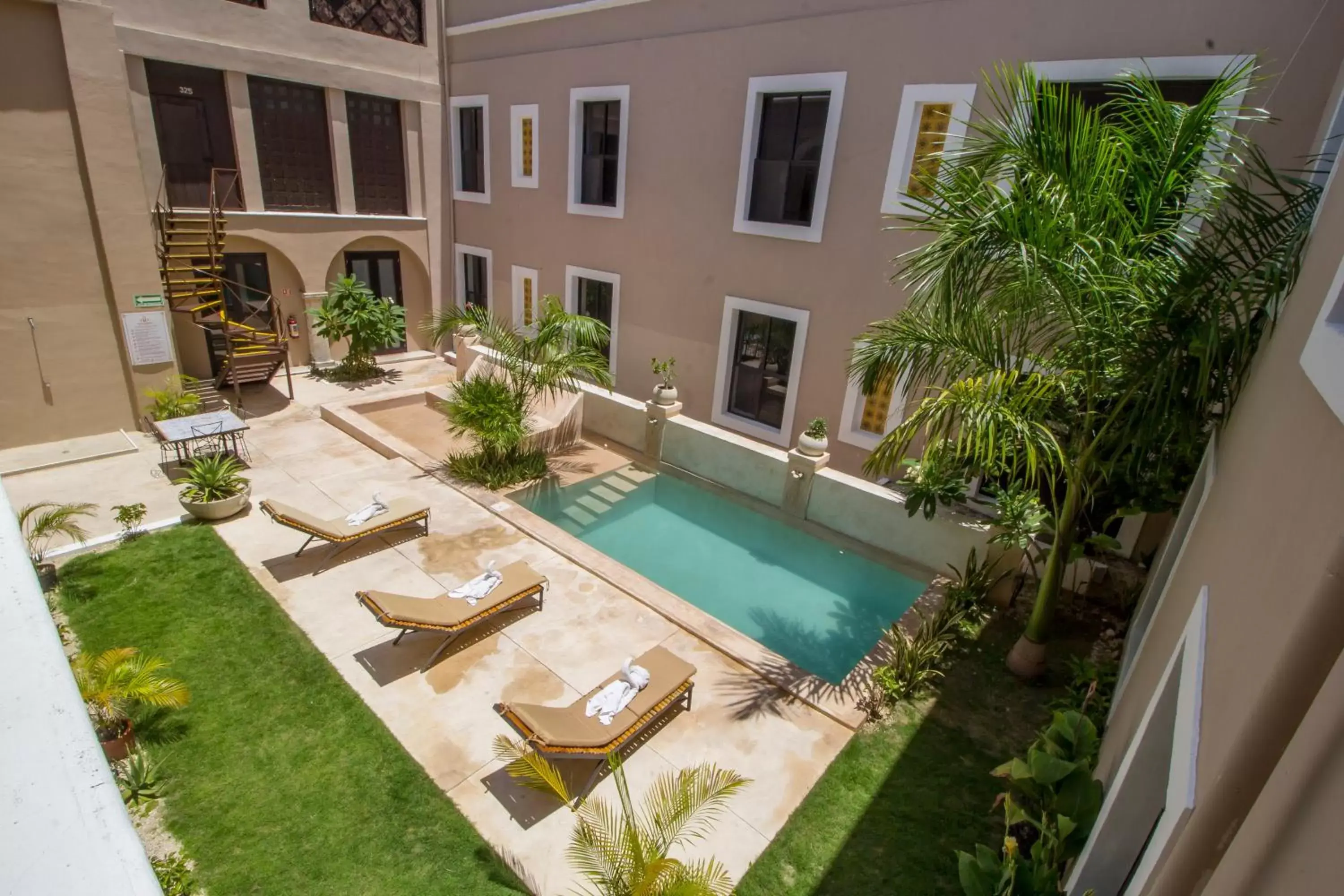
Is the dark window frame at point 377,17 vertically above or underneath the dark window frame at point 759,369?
above

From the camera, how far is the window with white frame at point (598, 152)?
14281 mm

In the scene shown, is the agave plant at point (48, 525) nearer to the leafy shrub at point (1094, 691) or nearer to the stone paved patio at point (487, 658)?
the stone paved patio at point (487, 658)

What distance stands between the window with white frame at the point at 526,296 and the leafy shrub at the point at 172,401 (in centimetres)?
729

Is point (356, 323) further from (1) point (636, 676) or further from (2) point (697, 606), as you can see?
(1) point (636, 676)

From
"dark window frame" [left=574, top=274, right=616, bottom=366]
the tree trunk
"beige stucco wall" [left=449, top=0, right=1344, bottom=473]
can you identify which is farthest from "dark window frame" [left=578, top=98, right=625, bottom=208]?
the tree trunk

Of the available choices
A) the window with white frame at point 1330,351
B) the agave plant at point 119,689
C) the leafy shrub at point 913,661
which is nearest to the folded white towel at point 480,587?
the agave plant at point 119,689

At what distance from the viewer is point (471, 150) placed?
59.0ft

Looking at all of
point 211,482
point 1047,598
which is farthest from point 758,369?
point 211,482

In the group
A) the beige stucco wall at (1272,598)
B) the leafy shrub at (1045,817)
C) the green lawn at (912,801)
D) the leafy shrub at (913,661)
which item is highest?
the beige stucco wall at (1272,598)

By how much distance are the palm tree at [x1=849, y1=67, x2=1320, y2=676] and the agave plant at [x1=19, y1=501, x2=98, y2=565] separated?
955cm

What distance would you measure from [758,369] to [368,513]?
25.1ft

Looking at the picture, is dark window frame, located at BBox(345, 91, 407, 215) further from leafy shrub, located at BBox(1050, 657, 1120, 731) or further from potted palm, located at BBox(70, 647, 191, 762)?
leafy shrub, located at BBox(1050, 657, 1120, 731)

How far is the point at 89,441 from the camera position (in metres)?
11.9

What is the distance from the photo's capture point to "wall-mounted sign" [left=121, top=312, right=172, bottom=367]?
38.8 feet
